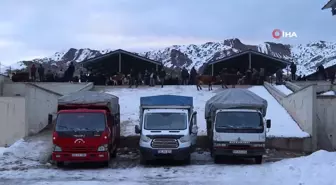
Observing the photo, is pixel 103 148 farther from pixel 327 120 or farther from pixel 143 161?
→ pixel 327 120

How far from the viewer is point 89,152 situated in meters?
20.3

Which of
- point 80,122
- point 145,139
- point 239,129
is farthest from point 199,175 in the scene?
point 80,122

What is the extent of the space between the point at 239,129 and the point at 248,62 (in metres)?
33.8

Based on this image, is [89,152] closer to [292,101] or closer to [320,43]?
[292,101]

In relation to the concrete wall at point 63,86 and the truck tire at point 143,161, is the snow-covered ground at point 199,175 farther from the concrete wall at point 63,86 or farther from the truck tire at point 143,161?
the concrete wall at point 63,86

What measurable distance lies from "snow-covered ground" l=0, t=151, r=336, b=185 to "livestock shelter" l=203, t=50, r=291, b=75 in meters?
32.8

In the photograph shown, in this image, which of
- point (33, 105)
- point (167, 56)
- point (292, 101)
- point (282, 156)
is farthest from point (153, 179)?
point (167, 56)

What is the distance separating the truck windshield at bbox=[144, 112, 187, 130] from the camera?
21594 mm

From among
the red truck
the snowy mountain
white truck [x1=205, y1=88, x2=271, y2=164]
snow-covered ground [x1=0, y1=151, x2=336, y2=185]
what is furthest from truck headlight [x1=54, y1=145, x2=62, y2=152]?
the snowy mountain

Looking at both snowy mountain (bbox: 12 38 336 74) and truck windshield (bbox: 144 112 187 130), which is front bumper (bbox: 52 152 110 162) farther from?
snowy mountain (bbox: 12 38 336 74)

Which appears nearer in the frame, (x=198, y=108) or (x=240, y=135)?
(x=240, y=135)

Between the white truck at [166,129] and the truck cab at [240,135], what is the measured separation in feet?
3.42

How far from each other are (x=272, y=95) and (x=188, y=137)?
1996 centimetres

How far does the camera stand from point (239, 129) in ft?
71.2
